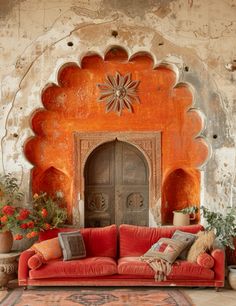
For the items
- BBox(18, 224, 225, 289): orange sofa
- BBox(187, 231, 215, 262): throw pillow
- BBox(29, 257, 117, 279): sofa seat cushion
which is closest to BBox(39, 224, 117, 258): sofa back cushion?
BBox(18, 224, 225, 289): orange sofa

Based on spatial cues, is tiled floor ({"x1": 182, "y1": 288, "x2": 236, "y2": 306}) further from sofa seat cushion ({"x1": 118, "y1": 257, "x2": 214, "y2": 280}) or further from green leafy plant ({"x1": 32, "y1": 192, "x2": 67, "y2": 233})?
green leafy plant ({"x1": 32, "y1": 192, "x2": 67, "y2": 233})

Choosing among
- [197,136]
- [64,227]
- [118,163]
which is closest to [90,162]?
[118,163]

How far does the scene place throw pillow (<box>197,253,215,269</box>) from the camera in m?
6.60

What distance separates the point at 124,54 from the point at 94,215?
9.39 feet

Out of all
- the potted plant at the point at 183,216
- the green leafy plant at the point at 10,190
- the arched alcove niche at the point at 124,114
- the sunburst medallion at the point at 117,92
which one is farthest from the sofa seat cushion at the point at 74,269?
the sunburst medallion at the point at 117,92

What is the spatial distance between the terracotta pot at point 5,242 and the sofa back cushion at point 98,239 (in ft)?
1.63

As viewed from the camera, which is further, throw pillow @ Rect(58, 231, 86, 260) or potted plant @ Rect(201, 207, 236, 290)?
potted plant @ Rect(201, 207, 236, 290)

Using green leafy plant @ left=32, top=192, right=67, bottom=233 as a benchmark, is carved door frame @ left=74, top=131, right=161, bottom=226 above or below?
above

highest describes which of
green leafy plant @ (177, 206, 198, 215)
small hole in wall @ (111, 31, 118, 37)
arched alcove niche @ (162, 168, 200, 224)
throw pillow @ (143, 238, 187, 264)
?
small hole in wall @ (111, 31, 118, 37)

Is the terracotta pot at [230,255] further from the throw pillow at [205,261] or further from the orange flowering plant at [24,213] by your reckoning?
the orange flowering plant at [24,213]

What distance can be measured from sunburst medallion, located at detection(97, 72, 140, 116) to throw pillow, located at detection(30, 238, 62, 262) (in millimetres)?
2474

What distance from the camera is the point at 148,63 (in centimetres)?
802

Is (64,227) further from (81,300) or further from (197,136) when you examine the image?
(197,136)

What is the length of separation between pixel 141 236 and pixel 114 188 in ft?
4.01
